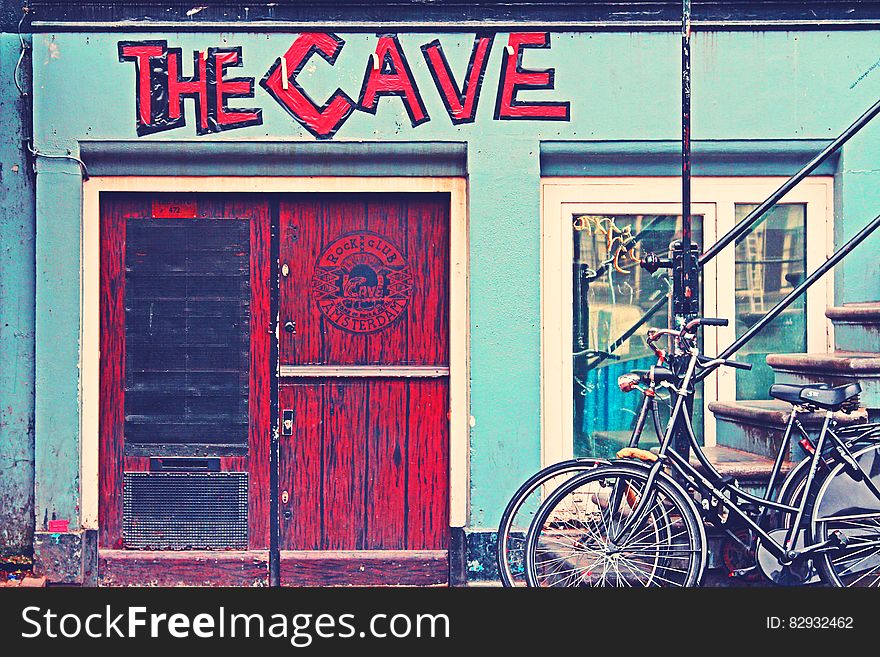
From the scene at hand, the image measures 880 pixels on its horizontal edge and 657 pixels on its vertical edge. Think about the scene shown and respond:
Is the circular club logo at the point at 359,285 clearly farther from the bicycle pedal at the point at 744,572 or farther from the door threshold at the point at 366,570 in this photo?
the bicycle pedal at the point at 744,572

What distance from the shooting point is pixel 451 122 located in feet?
19.4

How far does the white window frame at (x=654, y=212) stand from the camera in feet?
19.9

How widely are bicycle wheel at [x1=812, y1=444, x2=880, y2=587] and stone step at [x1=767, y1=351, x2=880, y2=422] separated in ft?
1.22

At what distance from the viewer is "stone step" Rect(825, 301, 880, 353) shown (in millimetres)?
5355

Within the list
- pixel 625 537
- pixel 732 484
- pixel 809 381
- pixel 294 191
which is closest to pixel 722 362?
pixel 732 484

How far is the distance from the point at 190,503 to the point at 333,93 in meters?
2.59

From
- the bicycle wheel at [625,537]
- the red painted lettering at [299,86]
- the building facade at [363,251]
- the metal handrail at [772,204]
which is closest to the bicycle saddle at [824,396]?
the metal handrail at [772,204]

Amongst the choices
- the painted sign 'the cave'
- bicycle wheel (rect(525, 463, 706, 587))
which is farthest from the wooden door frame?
bicycle wheel (rect(525, 463, 706, 587))

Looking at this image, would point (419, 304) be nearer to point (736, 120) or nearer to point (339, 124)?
point (339, 124)

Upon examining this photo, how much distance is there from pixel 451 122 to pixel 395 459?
2.04 m

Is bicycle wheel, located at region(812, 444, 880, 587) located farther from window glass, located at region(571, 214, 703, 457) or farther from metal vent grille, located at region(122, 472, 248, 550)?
metal vent grille, located at region(122, 472, 248, 550)

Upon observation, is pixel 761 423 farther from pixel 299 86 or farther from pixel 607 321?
pixel 299 86

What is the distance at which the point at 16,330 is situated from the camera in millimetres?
5926

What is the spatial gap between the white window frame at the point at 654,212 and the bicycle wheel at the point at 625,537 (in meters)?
1.51
